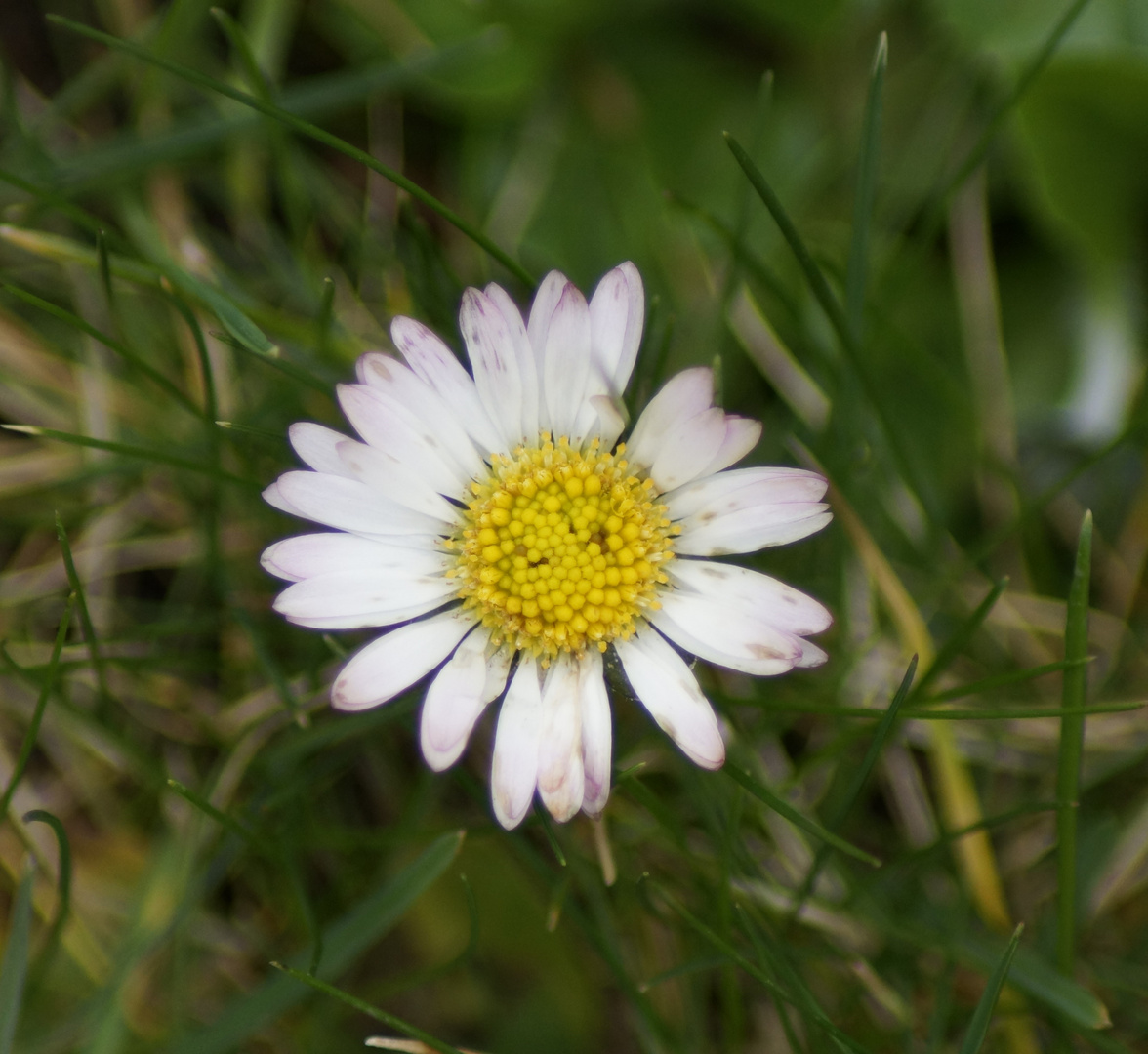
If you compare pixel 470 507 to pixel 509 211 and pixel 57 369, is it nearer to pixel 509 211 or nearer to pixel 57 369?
pixel 509 211

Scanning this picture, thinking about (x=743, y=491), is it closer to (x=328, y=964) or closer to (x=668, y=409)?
(x=668, y=409)

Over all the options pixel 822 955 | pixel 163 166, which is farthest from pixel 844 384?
pixel 163 166

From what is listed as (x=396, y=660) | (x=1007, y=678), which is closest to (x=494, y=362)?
(x=396, y=660)

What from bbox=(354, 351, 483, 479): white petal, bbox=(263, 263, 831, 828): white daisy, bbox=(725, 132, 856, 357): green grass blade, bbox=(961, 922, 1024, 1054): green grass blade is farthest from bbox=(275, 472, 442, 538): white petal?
bbox=(961, 922, 1024, 1054): green grass blade

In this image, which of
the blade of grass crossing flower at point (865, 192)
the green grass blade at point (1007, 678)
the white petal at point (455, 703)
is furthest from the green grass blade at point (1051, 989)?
the blade of grass crossing flower at point (865, 192)

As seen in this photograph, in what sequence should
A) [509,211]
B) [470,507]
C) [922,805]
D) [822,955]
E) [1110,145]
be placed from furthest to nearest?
[509,211], [1110,145], [922,805], [822,955], [470,507]

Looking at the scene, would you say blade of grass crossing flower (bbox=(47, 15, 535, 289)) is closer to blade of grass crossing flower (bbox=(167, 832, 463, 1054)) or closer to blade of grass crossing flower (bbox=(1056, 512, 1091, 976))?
blade of grass crossing flower (bbox=(1056, 512, 1091, 976))
